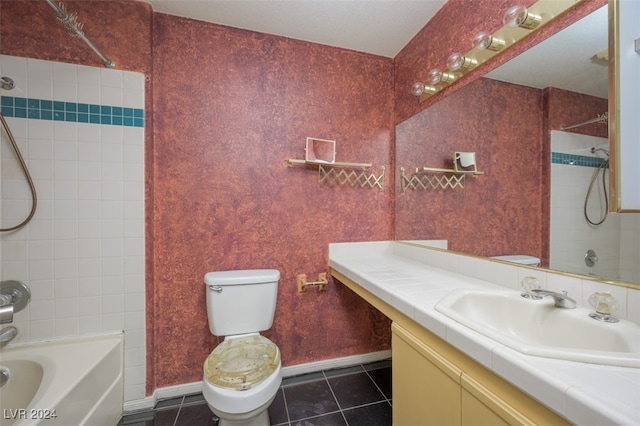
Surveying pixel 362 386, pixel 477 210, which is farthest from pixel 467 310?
pixel 362 386

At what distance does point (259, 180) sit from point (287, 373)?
1366mm

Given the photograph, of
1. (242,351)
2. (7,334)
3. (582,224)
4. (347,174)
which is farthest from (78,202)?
(582,224)

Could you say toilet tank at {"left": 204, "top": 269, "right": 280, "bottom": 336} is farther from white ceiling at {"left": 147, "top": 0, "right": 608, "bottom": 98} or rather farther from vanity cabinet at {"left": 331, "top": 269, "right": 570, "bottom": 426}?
white ceiling at {"left": 147, "top": 0, "right": 608, "bottom": 98}

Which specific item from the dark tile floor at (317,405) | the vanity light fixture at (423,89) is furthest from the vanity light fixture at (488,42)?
the dark tile floor at (317,405)

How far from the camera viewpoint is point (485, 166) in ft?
4.23

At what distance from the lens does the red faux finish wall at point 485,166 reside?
1.08 meters

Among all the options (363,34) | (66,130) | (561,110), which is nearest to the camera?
(561,110)

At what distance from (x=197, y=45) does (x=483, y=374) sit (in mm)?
2138

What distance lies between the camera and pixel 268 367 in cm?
116

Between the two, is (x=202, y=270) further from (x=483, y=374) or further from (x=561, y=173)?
(x=561, y=173)

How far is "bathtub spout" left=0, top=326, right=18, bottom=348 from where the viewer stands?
1144 mm

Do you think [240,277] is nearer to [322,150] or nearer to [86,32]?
[322,150]

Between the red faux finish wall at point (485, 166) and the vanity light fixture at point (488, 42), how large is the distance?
0.15 meters

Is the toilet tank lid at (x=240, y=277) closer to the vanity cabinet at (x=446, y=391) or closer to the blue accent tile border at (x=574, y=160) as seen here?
the vanity cabinet at (x=446, y=391)
